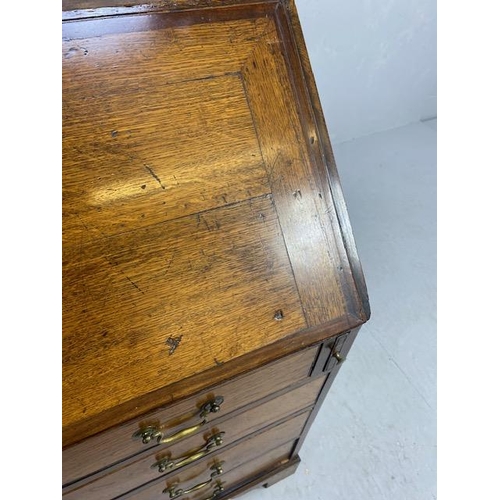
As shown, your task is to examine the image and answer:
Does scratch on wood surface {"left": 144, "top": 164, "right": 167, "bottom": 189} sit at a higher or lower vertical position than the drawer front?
higher

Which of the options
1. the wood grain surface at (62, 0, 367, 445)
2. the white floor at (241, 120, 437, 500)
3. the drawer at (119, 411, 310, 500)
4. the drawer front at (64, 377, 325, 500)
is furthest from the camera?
the white floor at (241, 120, 437, 500)

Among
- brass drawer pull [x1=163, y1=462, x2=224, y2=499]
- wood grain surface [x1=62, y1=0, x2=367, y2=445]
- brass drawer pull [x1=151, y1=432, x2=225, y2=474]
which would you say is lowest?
brass drawer pull [x1=151, y1=432, x2=225, y2=474]

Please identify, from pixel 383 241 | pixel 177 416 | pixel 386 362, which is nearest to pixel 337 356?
pixel 177 416

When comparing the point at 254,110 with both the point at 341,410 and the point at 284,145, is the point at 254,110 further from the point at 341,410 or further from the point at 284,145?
the point at 341,410

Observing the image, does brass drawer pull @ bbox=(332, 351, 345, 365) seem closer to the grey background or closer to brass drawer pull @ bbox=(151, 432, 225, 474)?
brass drawer pull @ bbox=(151, 432, 225, 474)

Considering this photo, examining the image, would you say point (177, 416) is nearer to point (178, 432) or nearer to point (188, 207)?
point (178, 432)

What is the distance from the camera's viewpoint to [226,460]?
2.86 ft

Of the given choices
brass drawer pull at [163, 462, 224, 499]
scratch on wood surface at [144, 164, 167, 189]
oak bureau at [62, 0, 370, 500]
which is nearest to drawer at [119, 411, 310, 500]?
brass drawer pull at [163, 462, 224, 499]

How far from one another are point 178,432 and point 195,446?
0.44 feet

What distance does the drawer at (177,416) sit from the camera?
1.67ft

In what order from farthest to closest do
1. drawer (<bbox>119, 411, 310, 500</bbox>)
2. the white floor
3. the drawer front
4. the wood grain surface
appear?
the white floor < drawer (<bbox>119, 411, 310, 500</bbox>) < the drawer front < the wood grain surface

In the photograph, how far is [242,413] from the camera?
704 mm

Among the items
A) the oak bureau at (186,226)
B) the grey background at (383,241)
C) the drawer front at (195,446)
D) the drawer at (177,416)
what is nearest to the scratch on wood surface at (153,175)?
the oak bureau at (186,226)

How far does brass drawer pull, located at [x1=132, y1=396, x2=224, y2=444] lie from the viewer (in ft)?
1.79
